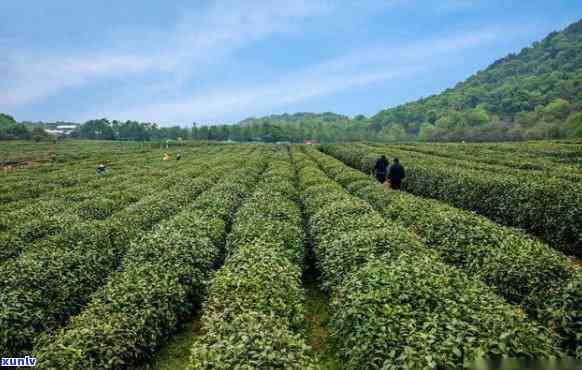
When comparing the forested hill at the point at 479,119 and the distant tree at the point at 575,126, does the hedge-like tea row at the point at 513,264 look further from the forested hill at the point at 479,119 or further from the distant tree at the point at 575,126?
the forested hill at the point at 479,119

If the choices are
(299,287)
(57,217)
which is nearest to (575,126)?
(299,287)

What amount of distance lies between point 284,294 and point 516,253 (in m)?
5.34

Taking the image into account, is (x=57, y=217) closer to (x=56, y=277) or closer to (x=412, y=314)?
(x=56, y=277)

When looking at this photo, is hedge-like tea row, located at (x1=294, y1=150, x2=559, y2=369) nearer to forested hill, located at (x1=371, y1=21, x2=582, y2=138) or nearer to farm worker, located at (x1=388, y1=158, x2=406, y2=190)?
farm worker, located at (x1=388, y1=158, x2=406, y2=190)

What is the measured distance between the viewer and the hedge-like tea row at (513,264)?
5968 mm

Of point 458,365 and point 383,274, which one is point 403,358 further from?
point 383,274

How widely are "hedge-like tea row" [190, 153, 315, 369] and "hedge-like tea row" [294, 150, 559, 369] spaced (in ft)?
3.05

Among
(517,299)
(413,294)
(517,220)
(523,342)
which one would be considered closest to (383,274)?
(413,294)

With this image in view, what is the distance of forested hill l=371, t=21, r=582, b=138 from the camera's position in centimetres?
9281

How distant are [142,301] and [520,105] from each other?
144 meters

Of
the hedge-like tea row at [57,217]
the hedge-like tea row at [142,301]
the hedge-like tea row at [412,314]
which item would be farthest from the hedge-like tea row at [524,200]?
the hedge-like tea row at [57,217]

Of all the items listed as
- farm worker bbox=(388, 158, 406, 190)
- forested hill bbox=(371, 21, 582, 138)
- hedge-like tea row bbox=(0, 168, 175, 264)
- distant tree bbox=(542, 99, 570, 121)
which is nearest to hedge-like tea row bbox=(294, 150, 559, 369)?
hedge-like tea row bbox=(0, 168, 175, 264)

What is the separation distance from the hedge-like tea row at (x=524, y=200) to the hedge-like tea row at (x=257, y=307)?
8843 millimetres

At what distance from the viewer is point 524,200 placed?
1349 centimetres
